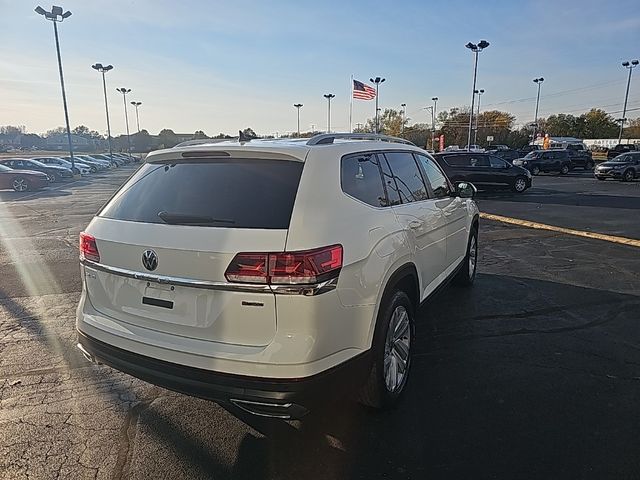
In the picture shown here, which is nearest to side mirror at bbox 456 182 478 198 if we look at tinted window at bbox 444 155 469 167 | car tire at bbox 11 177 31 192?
tinted window at bbox 444 155 469 167

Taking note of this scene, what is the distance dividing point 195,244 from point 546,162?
3562 centimetres

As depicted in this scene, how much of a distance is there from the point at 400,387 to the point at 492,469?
2.81ft

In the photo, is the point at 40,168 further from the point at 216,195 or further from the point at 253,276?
the point at 253,276

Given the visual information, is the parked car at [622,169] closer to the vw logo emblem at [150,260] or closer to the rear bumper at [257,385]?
the rear bumper at [257,385]

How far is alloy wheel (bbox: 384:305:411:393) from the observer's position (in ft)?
10.4

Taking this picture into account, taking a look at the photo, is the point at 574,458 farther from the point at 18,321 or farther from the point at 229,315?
the point at 18,321

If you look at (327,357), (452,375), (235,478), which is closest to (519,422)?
(452,375)

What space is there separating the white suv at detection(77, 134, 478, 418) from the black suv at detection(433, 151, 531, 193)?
59.1ft

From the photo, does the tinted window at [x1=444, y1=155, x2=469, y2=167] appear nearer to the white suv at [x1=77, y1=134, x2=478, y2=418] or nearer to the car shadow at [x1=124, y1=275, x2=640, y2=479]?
the car shadow at [x1=124, y1=275, x2=640, y2=479]

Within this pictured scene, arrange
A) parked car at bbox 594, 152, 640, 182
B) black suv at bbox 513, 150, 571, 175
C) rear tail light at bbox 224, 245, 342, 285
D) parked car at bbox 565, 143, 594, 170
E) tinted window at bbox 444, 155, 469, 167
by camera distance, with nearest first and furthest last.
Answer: rear tail light at bbox 224, 245, 342, 285, tinted window at bbox 444, 155, 469, 167, parked car at bbox 594, 152, 640, 182, black suv at bbox 513, 150, 571, 175, parked car at bbox 565, 143, 594, 170

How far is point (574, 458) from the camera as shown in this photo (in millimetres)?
2707

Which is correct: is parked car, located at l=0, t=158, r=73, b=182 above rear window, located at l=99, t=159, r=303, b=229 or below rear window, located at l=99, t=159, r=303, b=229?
below

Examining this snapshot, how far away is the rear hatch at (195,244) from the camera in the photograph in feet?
7.91

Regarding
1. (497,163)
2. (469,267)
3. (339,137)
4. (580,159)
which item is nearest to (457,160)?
(497,163)
